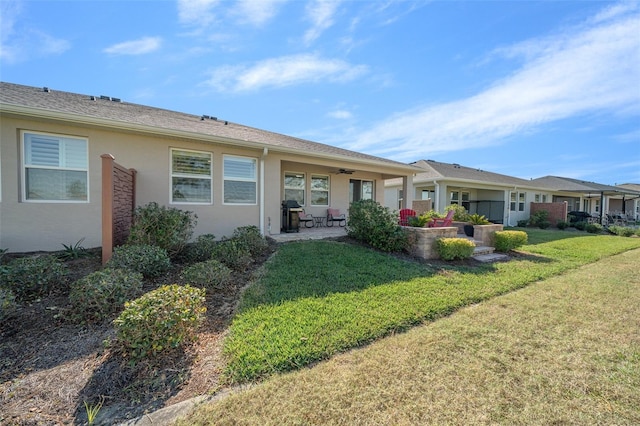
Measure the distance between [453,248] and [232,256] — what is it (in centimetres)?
541

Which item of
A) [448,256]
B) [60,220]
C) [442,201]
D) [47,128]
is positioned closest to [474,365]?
[448,256]

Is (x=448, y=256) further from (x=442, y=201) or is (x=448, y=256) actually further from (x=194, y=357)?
(x=442, y=201)

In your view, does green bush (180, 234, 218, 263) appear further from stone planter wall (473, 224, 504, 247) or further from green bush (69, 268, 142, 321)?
stone planter wall (473, 224, 504, 247)

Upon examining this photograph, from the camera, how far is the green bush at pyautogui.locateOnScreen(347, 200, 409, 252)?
7465mm

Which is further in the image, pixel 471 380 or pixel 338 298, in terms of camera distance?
pixel 338 298

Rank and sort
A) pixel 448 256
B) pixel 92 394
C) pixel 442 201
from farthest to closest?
pixel 442 201 → pixel 448 256 → pixel 92 394

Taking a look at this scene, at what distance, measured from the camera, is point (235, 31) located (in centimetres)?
756

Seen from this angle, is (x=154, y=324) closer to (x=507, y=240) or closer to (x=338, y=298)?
(x=338, y=298)

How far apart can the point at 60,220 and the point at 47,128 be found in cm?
200

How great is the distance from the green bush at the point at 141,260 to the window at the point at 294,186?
6.59 meters

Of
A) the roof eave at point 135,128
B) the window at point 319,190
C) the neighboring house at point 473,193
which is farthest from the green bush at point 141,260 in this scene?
the neighboring house at point 473,193

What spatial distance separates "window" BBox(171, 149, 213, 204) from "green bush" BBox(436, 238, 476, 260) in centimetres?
641

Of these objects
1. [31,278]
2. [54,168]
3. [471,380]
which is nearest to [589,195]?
[471,380]

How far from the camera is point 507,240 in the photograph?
8477mm
